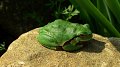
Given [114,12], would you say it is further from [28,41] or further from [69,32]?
[28,41]

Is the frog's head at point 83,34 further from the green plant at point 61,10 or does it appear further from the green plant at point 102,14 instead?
the green plant at point 61,10

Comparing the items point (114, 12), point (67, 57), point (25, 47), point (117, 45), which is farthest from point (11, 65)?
point (114, 12)

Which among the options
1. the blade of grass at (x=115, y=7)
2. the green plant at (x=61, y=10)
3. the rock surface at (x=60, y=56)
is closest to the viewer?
the rock surface at (x=60, y=56)

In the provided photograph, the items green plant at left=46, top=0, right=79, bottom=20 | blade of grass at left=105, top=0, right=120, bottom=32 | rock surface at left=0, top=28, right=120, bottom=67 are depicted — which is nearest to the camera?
rock surface at left=0, top=28, right=120, bottom=67

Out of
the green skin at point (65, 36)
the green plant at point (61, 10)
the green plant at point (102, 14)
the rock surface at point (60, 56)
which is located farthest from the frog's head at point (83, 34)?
the green plant at point (61, 10)

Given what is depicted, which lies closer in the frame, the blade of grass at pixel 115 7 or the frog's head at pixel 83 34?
the frog's head at pixel 83 34

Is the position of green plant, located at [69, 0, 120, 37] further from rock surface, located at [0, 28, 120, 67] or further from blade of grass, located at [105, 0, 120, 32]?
rock surface, located at [0, 28, 120, 67]

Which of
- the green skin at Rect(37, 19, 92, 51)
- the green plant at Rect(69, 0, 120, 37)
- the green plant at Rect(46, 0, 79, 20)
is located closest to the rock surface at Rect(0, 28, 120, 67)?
the green skin at Rect(37, 19, 92, 51)
